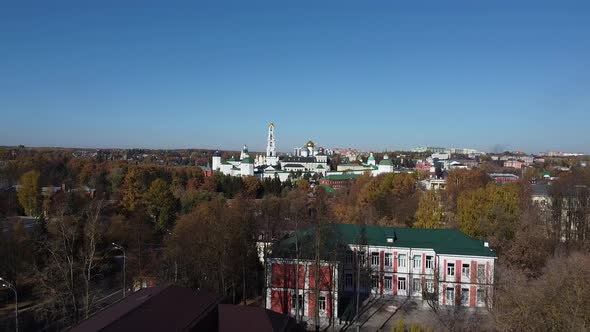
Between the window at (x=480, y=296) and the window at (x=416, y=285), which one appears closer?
the window at (x=480, y=296)

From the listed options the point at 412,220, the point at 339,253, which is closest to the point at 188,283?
the point at 339,253

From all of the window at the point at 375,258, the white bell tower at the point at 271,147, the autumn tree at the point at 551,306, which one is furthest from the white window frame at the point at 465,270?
the white bell tower at the point at 271,147

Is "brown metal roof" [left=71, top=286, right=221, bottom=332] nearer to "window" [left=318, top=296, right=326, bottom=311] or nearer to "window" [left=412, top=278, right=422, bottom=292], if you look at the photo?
"window" [left=318, top=296, right=326, bottom=311]

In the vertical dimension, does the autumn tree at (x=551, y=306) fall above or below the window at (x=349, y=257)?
above

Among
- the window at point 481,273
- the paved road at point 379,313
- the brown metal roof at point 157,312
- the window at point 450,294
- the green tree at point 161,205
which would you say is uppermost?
the brown metal roof at point 157,312

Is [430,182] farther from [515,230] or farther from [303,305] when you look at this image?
[303,305]

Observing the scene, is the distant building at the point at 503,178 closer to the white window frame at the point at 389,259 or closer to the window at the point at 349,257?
the white window frame at the point at 389,259

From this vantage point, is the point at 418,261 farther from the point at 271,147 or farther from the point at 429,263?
the point at 271,147

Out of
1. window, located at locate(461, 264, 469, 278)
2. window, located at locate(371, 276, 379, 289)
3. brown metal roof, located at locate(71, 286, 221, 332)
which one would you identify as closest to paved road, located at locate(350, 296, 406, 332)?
window, located at locate(371, 276, 379, 289)
